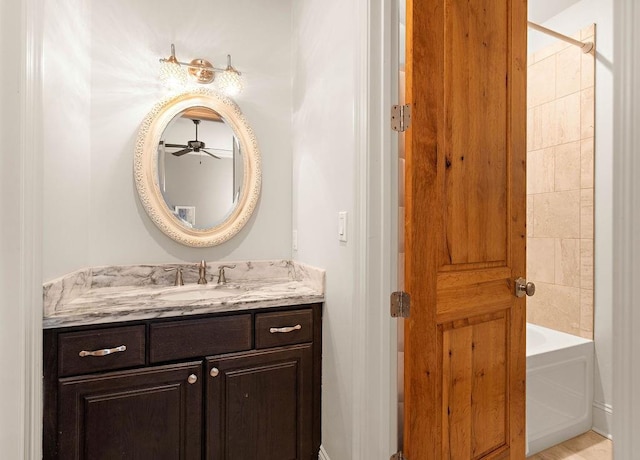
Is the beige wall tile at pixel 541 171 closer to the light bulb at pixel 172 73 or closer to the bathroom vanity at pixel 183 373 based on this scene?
the bathroom vanity at pixel 183 373

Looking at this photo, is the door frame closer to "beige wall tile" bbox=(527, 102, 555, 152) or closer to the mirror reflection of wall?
the mirror reflection of wall

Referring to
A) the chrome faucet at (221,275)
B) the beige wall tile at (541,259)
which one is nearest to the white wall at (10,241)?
the chrome faucet at (221,275)

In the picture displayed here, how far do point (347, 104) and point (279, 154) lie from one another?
2.80 ft

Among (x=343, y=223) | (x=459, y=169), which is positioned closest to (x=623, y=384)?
(x=459, y=169)

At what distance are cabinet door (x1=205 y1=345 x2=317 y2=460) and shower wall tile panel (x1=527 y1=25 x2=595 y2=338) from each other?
6.30ft

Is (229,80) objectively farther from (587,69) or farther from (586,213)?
(586,213)

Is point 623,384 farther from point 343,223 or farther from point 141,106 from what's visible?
point 141,106

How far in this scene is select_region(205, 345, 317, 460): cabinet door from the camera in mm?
1451

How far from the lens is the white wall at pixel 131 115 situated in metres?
1.45

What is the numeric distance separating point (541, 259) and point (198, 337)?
247cm

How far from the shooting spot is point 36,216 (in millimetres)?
1132

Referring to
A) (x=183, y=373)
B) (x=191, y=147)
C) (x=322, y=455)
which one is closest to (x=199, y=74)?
(x=191, y=147)

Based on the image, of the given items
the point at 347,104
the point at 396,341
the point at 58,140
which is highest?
the point at 347,104

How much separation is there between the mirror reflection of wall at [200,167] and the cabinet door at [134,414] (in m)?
0.87
